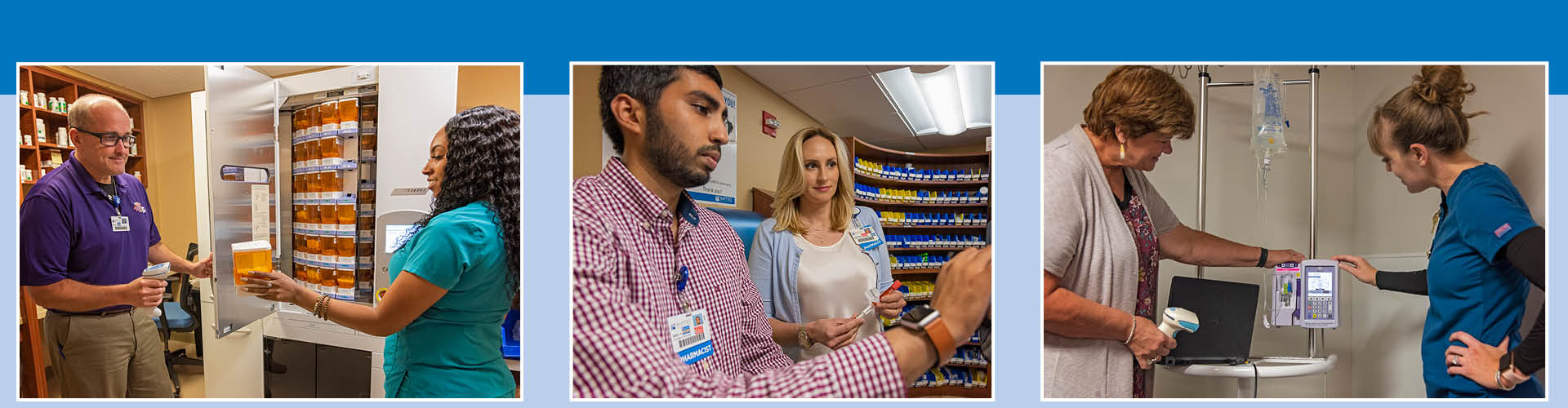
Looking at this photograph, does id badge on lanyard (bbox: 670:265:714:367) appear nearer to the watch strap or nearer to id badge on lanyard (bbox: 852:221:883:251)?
id badge on lanyard (bbox: 852:221:883:251)

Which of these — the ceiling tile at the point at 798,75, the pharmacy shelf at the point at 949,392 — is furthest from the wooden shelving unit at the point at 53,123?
the pharmacy shelf at the point at 949,392

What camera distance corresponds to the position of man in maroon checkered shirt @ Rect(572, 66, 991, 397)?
6.05 feet

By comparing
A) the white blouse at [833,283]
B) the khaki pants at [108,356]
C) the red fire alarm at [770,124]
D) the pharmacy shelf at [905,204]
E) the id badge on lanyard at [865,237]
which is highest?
the red fire alarm at [770,124]

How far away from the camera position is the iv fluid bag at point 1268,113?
2.46 meters

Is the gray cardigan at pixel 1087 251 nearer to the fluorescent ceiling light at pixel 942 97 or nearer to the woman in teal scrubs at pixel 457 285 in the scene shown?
the fluorescent ceiling light at pixel 942 97

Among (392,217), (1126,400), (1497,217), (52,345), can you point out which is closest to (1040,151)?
(1126,400)

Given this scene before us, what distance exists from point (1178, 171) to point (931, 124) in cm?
81

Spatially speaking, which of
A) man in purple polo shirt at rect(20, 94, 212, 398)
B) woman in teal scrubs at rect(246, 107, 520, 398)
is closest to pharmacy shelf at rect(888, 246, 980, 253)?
woman in teal scrubs at rect(246, 107, 520, 398)

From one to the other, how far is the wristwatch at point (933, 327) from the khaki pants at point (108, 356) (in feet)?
6.57

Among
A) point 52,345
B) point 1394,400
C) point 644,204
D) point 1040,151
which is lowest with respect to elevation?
point 1394,400

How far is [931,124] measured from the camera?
7.15 feet

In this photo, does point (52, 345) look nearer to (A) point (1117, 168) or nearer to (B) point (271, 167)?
(B) point (271, 167)

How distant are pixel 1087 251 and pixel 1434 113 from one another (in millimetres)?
1091

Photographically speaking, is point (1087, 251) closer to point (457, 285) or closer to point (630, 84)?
point (630, 84)
